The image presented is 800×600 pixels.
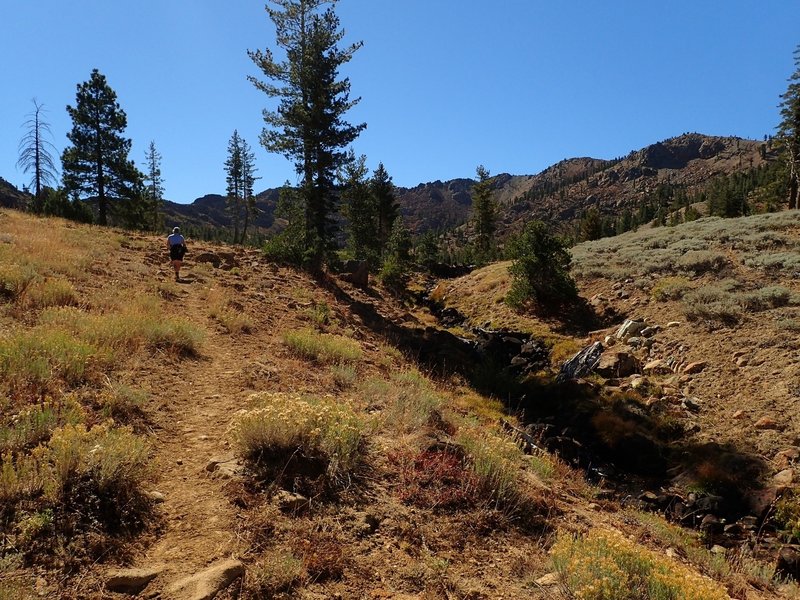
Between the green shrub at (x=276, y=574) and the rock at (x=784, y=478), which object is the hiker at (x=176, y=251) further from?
the rock at (x=784, y=478)

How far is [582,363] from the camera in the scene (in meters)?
14.2

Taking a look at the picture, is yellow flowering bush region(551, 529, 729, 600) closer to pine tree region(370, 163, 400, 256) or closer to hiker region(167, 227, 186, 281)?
hiker region(167, 227, 186, 281)

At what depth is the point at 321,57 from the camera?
20.6 m

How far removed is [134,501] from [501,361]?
13798mm

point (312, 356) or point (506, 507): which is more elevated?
point (312, 356)

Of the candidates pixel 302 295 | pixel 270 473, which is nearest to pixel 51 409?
pixel 270 473

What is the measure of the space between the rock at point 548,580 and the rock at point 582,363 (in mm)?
10674

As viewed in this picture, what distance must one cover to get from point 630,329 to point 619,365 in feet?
8.51

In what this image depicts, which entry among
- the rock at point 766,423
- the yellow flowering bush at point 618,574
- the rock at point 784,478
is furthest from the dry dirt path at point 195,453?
the rock at point 766,423

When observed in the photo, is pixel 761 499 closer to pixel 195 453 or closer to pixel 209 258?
pixel 195 453

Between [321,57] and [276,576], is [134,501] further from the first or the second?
Answer: [321,57]

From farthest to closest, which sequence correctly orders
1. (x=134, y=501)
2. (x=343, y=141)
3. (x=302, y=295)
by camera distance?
(x=343, y=141) < (x=302, y=295) < (x=134, y=501)

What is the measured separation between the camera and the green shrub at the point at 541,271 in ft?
63.8

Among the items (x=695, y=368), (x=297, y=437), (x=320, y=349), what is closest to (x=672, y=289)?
(x=695, y=368)
